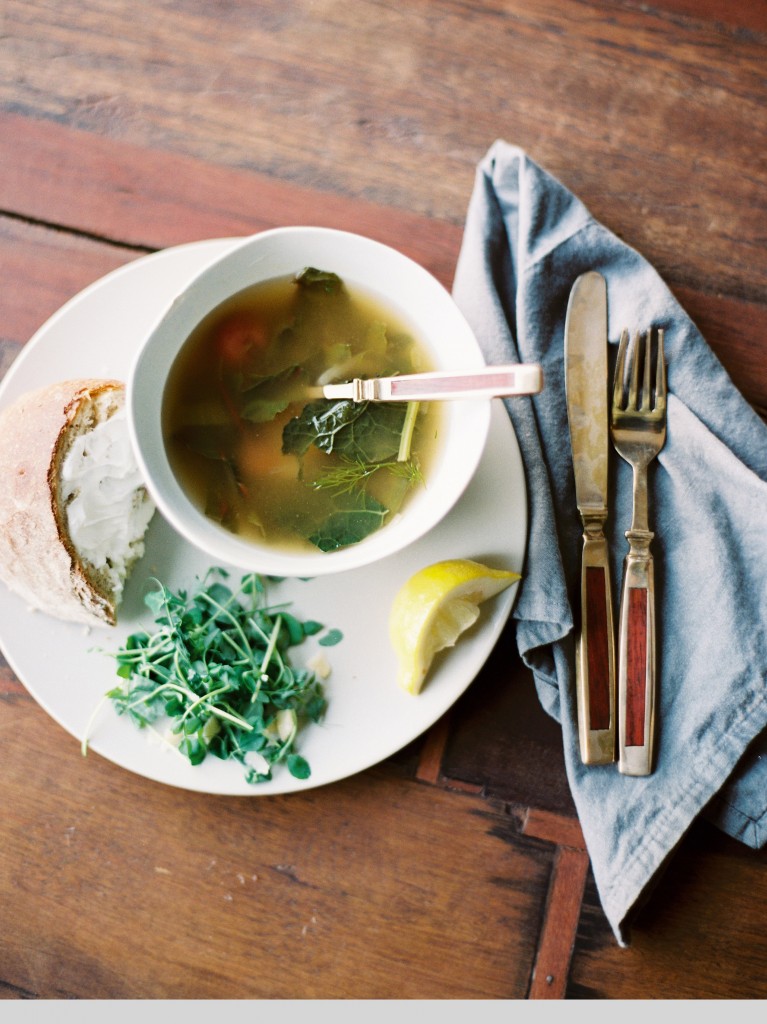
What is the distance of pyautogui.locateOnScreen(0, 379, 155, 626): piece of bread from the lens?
1.11 meters

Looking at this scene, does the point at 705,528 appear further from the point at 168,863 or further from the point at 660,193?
→ the point at 168,863

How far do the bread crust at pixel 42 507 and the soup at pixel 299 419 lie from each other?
146mm

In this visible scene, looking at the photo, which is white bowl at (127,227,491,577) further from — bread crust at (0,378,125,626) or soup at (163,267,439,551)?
bread crust at (0,378,125,626)

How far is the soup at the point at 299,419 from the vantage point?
3.77 ft

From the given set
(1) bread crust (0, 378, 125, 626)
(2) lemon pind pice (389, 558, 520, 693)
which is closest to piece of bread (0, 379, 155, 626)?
(1) bread crust (0, 378, 125, 626)

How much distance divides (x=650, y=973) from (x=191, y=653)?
80cm

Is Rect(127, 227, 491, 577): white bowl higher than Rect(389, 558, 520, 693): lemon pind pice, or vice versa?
Rect(127, 227, 491, 577): white bowl

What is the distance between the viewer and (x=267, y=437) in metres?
1.19

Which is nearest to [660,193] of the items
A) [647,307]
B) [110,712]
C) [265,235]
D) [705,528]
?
[647,307]

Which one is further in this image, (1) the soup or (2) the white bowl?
(1) the soup

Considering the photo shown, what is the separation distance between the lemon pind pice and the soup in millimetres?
101

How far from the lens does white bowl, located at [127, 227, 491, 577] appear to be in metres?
1.03

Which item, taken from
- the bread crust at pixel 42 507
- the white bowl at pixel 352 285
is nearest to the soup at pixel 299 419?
the white bowl at pixel 352 285

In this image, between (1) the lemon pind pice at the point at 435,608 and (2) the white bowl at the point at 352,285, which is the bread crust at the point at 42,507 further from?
(1) the lemon pind pice at the point at 435,608
